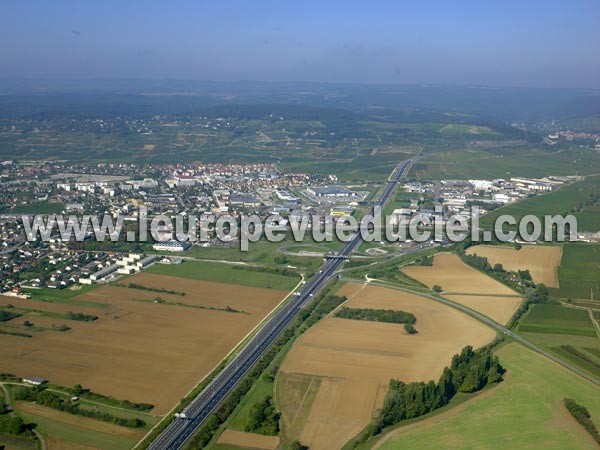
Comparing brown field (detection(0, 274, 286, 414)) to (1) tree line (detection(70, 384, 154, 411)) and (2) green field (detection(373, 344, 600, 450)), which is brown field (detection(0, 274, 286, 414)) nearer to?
(1) tree line (detection(70, 384, 154, 411))

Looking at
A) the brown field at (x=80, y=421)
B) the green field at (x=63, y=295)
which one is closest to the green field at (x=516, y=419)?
the brown field at (x=80, y=421)

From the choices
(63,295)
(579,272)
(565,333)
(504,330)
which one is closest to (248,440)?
(504,330)

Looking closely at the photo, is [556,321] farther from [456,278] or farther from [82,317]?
[82,317]

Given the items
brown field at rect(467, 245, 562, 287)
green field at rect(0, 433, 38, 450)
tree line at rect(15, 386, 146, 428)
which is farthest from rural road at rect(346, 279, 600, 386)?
green field at rect(0, 433, 38, 450)

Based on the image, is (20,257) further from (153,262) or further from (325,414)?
(325,414)

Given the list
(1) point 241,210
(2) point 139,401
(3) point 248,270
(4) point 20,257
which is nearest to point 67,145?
(1) point 241,210

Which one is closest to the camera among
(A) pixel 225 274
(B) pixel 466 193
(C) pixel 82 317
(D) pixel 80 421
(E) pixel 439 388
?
(D) pixel 80 421
